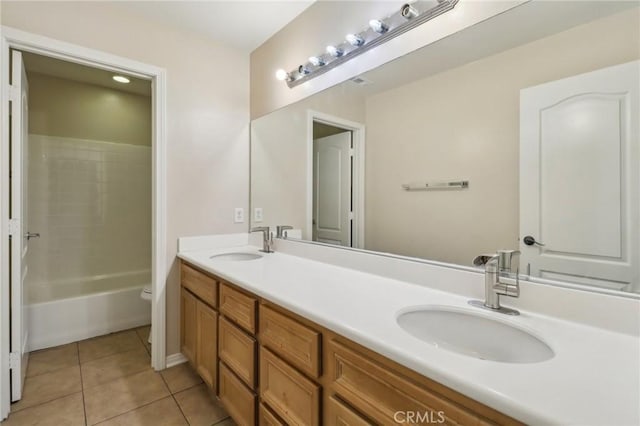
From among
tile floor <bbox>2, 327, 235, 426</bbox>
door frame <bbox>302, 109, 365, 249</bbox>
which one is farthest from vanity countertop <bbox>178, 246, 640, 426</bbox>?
tile floor <bbox>2, 327, 235, 426</bbox>

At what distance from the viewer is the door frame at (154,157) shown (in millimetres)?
1594

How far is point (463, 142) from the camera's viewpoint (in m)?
1.20

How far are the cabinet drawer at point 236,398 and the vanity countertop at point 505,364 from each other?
480mm

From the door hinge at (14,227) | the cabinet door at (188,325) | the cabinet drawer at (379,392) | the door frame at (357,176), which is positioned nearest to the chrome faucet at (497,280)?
the cabinet drawer at (379,392)

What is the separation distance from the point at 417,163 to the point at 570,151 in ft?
1.78

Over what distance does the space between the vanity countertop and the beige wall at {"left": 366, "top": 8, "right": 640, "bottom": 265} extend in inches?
10.5

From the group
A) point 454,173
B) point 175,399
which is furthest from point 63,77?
point 454,173

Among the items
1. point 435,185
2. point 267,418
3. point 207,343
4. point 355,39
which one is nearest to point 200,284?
point 207,343

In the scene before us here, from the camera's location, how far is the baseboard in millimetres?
2105

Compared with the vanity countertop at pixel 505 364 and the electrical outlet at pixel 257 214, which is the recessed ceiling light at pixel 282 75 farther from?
the vanity countertop at pixel 505 364

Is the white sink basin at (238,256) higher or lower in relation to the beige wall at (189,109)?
lower

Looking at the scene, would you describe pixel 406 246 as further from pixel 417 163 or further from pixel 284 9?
pixel 284 9

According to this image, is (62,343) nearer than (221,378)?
No

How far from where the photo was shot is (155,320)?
207cm
